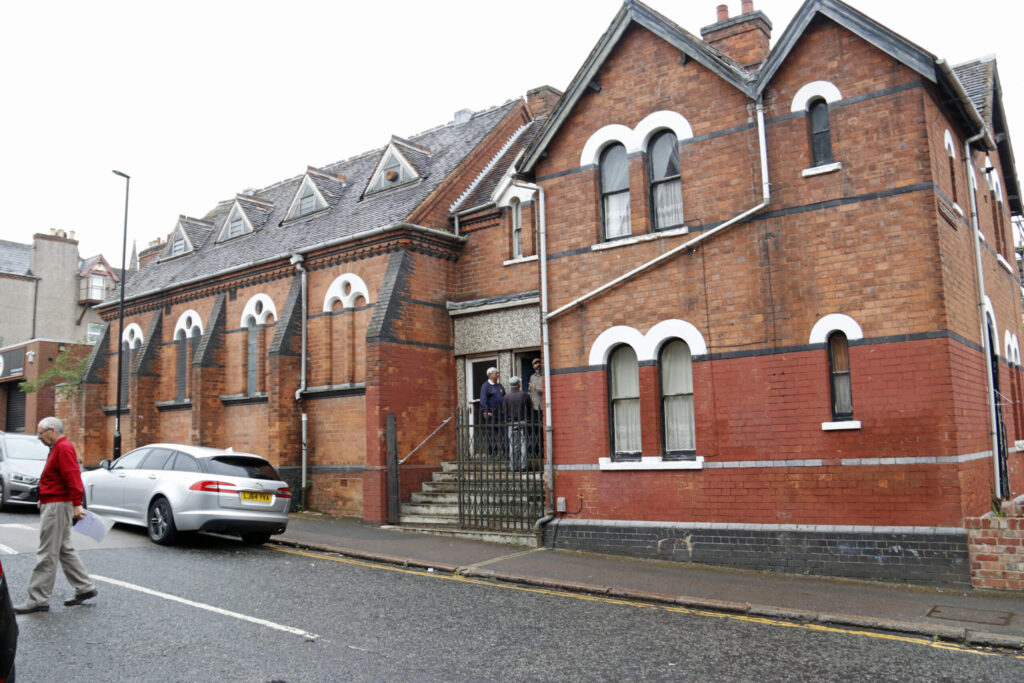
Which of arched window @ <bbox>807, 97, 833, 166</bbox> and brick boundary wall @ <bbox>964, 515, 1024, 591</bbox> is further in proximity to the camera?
arched window @ <bbox>807, 97, 833, 166</bbox>

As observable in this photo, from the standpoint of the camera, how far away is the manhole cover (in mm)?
8328

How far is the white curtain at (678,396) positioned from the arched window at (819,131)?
3.31 meters

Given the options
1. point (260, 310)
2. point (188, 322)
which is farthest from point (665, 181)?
point (188, 322)

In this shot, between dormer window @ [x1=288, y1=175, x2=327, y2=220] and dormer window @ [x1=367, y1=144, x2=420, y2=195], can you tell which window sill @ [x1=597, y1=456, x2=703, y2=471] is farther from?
dormer window @ [x1=288, y1=175, x2=327, y2=220]

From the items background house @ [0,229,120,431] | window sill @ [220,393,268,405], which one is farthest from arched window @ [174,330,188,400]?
background house @ [0,229,120,431]

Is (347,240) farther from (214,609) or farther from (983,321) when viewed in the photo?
(983,321)

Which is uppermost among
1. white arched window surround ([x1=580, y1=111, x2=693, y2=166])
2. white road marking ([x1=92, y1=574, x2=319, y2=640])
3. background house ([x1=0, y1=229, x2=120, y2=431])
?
background house ([x1=0, y1=229, x2=120, y2=431])

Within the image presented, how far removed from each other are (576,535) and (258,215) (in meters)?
16.6

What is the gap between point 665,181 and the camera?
12.9 meters

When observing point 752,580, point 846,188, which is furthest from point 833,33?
point 752,580

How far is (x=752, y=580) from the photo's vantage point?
10.5 m

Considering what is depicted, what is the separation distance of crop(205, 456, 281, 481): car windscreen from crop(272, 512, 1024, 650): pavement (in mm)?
1330

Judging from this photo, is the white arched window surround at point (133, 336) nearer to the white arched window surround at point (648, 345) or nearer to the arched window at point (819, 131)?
the white arched window surround at point (648, 345)

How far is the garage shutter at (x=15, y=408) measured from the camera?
34.7m
